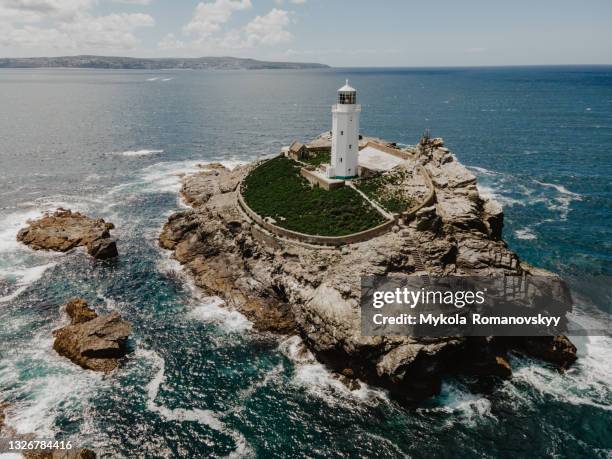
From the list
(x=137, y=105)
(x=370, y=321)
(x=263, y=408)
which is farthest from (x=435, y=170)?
(x=137, y=105)

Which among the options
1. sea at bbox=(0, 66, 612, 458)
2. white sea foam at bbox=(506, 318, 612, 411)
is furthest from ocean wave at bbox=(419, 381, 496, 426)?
white sea foam at bbox=(506, 318, 612, 411)

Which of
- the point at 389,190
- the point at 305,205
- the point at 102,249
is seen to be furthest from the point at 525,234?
the point at 102,249

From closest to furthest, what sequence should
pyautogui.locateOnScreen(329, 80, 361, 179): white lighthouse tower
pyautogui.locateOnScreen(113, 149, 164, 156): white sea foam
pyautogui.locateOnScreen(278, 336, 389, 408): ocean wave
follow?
pyautogui.locateOnScreen(278, 336, 389, 408): ocean wave < pyautogui.locateOnScreen(329, 80, 361, 179): white lighthouse tower < pyautogui.locateOnScreen(113, 149, 164, 156): white sea foam

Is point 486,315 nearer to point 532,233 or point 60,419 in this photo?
point 532,233

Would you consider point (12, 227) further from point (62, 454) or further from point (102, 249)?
point (62, 454)

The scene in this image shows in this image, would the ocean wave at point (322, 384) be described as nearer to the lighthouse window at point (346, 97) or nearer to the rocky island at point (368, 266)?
the rocky island at point (368, 266)

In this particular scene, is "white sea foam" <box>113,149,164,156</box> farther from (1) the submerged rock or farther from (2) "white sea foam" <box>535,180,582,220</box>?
(1) the submerged rock
